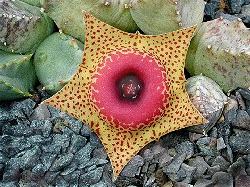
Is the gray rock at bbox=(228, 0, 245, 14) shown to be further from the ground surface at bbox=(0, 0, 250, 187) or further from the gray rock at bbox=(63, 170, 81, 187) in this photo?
the gray rock at bbox=(63, 170, 81, 187)

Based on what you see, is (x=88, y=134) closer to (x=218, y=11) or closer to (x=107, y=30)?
(x=107, y=30)

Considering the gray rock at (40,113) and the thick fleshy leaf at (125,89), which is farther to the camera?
the gray rock at (40,113)

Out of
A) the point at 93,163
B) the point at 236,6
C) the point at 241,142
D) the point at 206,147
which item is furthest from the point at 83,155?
the point at 236,6

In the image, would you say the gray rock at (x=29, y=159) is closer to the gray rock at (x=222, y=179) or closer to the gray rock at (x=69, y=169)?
the gray rock at (x=69, y=169)

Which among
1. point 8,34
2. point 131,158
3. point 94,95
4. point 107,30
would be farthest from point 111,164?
point 8,34

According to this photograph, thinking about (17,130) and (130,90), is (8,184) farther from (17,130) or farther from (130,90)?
(130,90)

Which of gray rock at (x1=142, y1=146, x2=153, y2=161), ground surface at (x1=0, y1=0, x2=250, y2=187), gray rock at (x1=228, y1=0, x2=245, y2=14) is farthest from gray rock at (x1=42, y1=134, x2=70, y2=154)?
gray rock at (x1=228, y1=0, x2=245, y2=14)

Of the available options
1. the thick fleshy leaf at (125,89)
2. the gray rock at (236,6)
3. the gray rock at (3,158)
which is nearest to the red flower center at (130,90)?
the thick fleshy leaf at (125,89)
